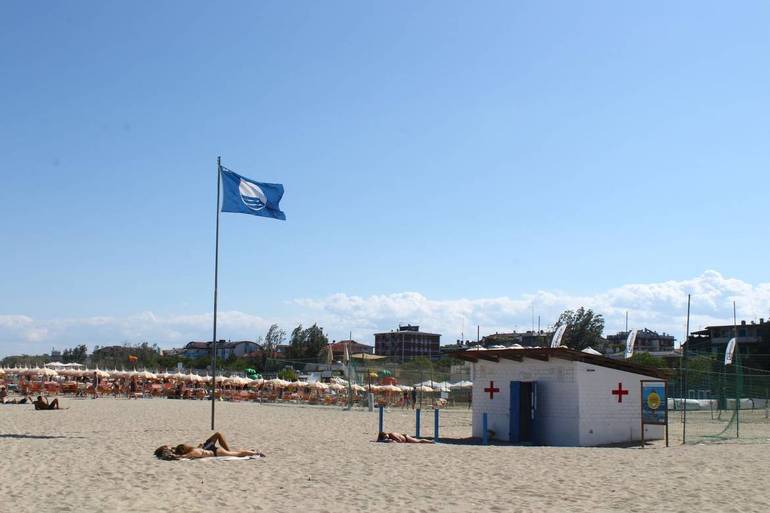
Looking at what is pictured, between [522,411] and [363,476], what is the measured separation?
10.1 m

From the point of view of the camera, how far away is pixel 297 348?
117188 millimetres

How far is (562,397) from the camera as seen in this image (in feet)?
73.2

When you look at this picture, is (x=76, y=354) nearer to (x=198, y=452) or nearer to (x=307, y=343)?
(x=307, y=343)

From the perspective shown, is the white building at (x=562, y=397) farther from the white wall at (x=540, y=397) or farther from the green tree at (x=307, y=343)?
the green tree at (x=307, y=343)

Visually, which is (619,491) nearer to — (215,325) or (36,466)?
(36,466)

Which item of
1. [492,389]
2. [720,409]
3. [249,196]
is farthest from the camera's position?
[720,409]

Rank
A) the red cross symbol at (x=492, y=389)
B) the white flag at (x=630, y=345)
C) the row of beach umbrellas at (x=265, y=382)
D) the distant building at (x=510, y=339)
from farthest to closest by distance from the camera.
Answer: the distant building at (x=510, y=339), the row of beach umbrellas at (x=265, y=382), the white flag at (x=630, y=345), the red cross symbol at (x=492, y=389)

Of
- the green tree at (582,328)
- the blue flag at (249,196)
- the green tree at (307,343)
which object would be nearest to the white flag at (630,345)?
the blue flag at (249,196)

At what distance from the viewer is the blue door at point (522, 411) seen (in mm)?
22688

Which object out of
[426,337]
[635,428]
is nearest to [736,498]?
[635,428]


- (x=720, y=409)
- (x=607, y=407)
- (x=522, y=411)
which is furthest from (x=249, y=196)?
(x=720, y=409)

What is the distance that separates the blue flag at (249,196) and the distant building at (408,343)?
15323cm

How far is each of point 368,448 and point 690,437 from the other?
11.5m

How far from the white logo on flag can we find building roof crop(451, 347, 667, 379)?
7.43 metres
